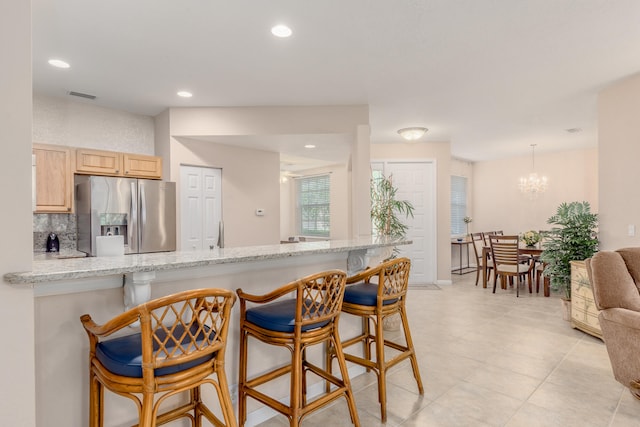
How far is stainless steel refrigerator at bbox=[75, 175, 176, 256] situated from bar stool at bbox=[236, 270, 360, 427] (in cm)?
265

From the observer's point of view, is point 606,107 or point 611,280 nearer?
point 611,280

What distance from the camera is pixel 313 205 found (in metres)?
8.53

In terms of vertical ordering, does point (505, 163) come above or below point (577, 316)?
above

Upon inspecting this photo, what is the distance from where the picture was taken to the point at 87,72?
326 cm

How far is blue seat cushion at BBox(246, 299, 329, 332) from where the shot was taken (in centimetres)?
173

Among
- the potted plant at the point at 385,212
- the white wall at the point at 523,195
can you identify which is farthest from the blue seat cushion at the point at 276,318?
the white wall at the point at 523,195

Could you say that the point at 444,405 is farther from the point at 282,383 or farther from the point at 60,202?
the point at 60,202

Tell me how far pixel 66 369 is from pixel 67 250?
9.69 feet

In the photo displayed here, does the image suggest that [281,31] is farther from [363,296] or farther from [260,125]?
[363,296]

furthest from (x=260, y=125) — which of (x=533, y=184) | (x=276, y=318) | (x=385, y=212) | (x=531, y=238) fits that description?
(x=533, y=184)

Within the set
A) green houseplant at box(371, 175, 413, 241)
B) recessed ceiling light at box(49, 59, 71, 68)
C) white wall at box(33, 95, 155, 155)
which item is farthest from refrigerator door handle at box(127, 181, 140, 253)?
green houseplant at box(371, 175, 413, 241)

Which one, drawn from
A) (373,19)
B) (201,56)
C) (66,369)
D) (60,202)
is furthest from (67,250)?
(373,19)

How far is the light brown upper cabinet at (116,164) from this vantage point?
3.73 meters

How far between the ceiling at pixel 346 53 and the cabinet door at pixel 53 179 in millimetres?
707
